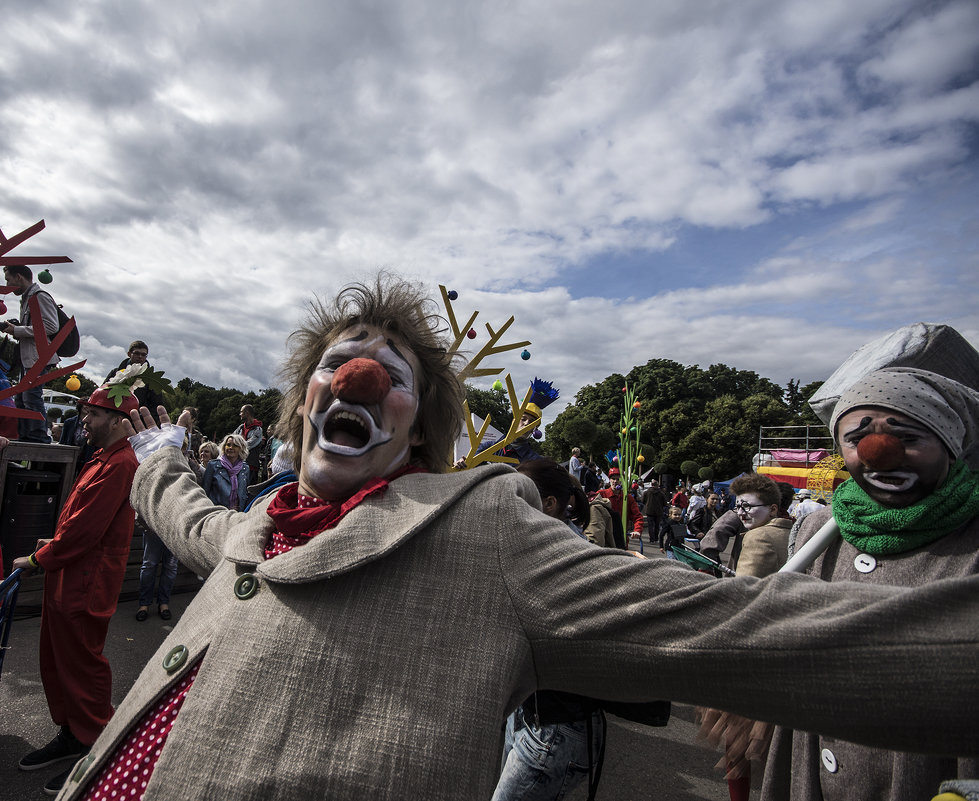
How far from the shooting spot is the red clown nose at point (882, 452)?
4.99ft

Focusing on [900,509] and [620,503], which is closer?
[900,509]

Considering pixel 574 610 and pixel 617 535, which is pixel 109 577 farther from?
pixel 617 535

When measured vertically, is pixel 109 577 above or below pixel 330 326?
below

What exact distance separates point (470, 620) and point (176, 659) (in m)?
0.63

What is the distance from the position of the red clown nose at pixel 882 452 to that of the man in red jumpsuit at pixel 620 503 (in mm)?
4909

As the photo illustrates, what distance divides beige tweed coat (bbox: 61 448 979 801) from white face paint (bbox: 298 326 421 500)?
26 centimetres

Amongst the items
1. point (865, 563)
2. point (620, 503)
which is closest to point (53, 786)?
point (865, 563)

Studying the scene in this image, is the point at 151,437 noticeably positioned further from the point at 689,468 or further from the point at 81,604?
the point at 689,468

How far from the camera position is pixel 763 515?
388 cm

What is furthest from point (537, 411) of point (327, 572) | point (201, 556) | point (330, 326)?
point (327, 572)

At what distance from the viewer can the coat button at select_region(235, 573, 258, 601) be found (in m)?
1.09

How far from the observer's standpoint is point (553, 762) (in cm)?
202

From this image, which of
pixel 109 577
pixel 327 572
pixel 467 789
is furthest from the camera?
pixel 109 577

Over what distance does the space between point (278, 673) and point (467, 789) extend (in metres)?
0.37
